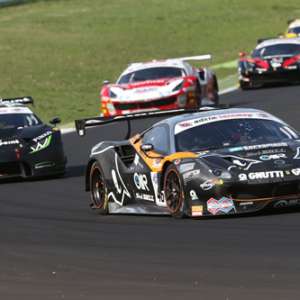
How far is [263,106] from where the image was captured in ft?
95.6

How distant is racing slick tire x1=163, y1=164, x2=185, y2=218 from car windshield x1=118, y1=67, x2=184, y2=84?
1569 cm

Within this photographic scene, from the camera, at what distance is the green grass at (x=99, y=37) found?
39.5 metres

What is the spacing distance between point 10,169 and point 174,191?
656 centimetres

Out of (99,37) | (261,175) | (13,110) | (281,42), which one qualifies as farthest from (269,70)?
(99,37)

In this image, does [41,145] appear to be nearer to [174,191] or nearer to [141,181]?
[141,181]

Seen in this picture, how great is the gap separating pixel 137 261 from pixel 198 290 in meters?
1.65

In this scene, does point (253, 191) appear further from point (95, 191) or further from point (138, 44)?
point (138, 44)

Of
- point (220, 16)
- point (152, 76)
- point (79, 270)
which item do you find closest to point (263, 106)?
point (152, 76)

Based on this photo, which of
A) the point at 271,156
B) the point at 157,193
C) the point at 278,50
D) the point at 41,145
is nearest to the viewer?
the point at 271,156

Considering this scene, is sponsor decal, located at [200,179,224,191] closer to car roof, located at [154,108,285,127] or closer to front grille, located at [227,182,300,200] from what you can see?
front grille, located at [227,182,300,200]

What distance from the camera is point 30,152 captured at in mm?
18969

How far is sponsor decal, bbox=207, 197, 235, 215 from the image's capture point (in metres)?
12.2

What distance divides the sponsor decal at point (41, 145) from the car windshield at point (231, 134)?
233 inches

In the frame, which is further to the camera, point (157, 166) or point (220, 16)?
point (220, 16)
